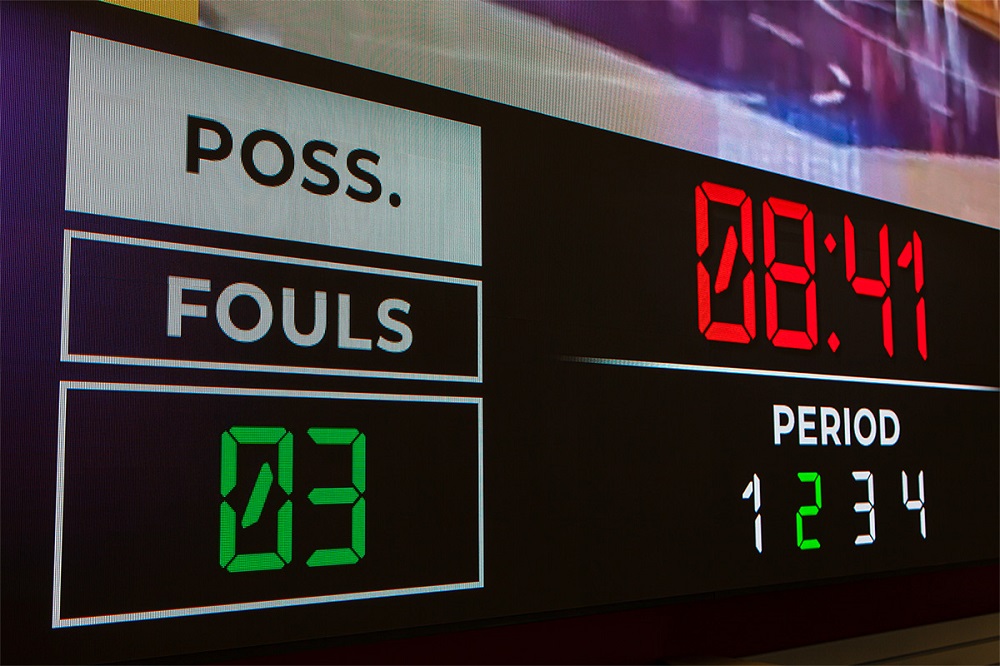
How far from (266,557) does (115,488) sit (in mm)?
189

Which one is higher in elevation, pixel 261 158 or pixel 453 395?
pixel 261 158

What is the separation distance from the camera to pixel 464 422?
55.1 inches

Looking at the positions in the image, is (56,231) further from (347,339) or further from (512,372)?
(512,372)

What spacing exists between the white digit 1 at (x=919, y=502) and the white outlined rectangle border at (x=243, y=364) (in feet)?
3.12

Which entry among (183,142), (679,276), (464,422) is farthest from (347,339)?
(679,276)

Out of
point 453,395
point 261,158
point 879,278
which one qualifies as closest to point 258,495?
point 453,395

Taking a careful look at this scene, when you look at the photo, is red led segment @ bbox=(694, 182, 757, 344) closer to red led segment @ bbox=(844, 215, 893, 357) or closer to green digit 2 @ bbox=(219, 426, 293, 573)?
red led segment @ bbox=(844, 215, 893, 357)

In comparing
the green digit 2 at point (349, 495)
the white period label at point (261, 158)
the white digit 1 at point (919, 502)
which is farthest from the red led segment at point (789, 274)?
the green digit 2 at point (349, 495)

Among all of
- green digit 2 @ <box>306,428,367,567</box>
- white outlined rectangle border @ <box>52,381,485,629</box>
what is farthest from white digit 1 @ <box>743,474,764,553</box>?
green digit 2 @ <box>306,428,367,567</box>

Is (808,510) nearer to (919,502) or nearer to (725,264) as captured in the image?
(919,502)

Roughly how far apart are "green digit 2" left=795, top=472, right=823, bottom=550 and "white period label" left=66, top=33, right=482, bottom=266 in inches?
28.8

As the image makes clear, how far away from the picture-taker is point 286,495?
124 centimetres

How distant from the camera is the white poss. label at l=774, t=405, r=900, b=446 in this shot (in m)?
1.77

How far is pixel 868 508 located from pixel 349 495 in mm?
1017
